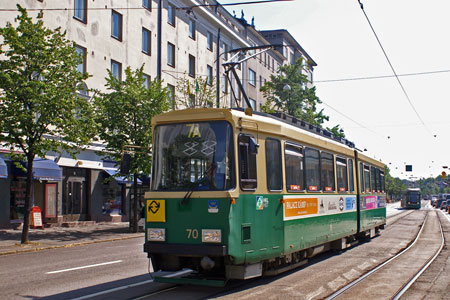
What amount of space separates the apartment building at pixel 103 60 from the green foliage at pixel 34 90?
2.55m

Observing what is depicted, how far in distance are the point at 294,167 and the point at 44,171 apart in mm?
15699

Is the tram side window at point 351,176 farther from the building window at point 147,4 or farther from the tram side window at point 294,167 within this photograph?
the building window at point 147,4

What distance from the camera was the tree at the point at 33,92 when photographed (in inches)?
676

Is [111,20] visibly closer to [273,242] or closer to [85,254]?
[85,254]

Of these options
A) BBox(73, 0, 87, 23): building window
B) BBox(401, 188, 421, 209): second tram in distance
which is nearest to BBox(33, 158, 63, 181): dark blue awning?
BBox(73, 0, 87, 23): building window

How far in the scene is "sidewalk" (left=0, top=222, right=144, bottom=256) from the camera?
17.1 m

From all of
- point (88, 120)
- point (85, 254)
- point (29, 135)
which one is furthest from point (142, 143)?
point (85, 254)

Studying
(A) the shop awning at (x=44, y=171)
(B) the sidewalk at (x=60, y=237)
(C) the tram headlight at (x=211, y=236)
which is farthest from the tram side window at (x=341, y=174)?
(A) the shop awning at (x=44, y=171)

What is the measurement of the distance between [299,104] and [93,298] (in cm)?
3586

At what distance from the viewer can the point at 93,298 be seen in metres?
8.04

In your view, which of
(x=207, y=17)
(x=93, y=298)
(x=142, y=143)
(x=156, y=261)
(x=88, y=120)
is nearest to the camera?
(x=93, y=298)

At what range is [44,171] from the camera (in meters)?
23.1

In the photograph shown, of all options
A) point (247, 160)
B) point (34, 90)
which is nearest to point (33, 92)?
point (34, 90)

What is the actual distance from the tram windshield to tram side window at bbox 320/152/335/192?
4301mm
